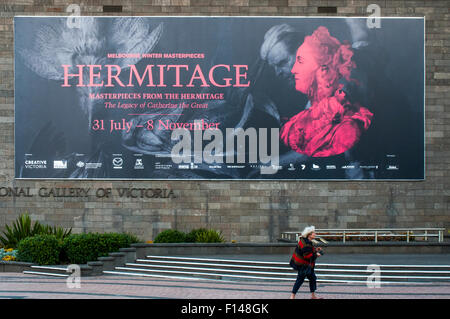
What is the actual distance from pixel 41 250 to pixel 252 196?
10615 millimetres

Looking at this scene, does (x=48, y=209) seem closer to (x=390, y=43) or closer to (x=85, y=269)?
(x=85, y=269)

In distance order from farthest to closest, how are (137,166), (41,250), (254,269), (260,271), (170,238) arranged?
(137,166) → (170,238) → (41,250) → (254,269) → (260,271)

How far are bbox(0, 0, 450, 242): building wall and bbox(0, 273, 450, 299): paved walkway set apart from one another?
32.0 ft

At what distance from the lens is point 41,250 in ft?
68.5

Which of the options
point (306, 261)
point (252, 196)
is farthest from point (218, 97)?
point (306, 261)

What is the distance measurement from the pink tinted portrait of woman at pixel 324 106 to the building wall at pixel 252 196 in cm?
149

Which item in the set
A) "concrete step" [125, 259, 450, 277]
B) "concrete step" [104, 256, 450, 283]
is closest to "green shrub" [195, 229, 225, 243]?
"concrete step" [104, 256, 450, 283]

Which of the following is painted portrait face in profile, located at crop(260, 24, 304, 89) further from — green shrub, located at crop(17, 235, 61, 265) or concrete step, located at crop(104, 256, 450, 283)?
green shrub, located at crop(17, 235, 61, 265)

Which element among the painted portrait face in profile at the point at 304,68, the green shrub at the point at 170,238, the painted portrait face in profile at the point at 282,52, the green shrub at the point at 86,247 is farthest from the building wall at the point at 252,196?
the green shrub at the point at 86,247

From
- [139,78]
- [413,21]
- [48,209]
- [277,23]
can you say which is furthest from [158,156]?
[413,21]

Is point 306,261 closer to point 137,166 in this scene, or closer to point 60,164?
point 137,166

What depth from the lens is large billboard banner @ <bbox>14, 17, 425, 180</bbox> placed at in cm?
2870

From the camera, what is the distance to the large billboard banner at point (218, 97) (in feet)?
94.2

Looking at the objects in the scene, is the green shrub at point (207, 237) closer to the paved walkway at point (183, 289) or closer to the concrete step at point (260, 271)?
the concrete step at point (260, 271)
